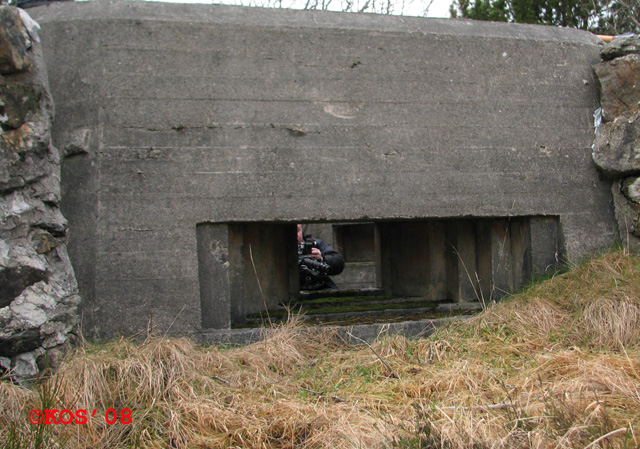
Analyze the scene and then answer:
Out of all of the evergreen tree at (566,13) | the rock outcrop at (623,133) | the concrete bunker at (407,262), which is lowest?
the concrete bunker at (407,262)

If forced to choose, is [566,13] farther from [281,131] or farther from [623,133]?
[281,131]

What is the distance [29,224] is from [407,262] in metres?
3.88

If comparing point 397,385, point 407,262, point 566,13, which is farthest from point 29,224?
point 566,13

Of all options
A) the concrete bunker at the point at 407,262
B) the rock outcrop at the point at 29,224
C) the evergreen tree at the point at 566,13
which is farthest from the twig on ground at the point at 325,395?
the evergreen tree at the point at 566,13

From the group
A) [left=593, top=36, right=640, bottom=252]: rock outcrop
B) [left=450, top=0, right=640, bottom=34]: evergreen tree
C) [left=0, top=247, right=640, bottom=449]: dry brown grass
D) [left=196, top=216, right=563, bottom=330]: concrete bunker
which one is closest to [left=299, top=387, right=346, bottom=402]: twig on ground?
[left=0, top=247, right=640, bottom=449]: dry brown grass

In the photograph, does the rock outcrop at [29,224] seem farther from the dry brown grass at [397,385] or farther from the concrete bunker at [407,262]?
the concrete bunker at [407,262]

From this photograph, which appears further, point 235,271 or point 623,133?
point 235,271

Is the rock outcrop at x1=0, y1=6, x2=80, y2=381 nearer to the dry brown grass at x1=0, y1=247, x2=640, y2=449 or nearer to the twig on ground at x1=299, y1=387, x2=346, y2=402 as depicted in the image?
the dry brown grass at x1=0, y1=247, x2=640, y2=449

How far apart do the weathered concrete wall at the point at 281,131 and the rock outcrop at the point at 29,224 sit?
0.75ft

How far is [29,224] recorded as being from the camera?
10.7 feet

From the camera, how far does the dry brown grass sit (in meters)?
2.29

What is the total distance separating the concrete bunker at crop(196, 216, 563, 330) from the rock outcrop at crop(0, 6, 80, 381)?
0.87 meters

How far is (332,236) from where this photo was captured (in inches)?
482

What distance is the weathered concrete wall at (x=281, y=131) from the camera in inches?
145
